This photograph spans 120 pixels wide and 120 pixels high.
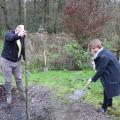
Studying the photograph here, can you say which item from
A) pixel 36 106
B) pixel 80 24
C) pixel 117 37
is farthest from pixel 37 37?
pixel 36 106

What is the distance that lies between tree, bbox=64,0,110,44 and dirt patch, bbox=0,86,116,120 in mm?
8270

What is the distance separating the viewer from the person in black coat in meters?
6.41

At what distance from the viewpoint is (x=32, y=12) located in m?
29.3

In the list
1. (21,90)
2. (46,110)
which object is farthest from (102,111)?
(21,90)

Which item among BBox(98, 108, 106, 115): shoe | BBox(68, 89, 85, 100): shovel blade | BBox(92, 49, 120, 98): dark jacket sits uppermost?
BBox(92, 49, 120, 98): dark jacket

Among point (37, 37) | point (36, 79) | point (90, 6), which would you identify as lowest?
point (36, 79)

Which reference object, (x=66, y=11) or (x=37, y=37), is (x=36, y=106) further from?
(x=66, y=11)

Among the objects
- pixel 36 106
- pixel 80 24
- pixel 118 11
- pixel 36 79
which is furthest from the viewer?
pixel 118 11

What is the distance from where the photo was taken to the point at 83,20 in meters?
16.9

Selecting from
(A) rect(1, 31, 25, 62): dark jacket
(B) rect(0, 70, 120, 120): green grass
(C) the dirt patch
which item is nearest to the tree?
(B) rect(0, 70, 120, 120): green grass

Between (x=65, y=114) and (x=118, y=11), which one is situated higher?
(x=118, y=11)

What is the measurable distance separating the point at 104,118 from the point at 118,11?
16.0 m

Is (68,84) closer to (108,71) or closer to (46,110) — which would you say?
(46,110)

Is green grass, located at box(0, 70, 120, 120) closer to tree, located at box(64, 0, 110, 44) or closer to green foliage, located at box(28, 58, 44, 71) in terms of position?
green foliage, located at box(28, 58, 44, 71)
